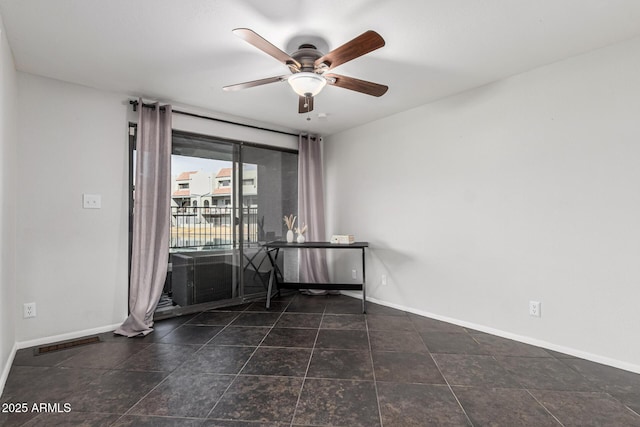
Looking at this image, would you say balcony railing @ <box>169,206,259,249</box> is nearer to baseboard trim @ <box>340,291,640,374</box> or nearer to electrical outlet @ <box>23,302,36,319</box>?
electrical outlet @ <box>23,302,36,319</box>

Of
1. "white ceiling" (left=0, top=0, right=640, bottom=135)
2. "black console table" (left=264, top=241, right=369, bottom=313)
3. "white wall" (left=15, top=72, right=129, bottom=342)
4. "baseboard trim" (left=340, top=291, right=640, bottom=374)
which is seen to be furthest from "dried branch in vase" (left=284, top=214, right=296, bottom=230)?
"white wall" (left=15, top=72, right=129, bottom=342)

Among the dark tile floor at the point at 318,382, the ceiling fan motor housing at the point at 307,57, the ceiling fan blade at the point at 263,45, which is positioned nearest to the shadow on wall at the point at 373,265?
the dark tile floor at the point at 318,382

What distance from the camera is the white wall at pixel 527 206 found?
2.15m

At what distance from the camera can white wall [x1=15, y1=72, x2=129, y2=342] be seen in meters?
2.56

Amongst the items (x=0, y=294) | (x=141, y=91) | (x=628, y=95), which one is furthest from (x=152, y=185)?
(x=628, y=95)

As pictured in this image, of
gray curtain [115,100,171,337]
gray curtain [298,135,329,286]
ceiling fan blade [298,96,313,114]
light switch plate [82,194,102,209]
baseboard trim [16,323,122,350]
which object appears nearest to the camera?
ceiling fan blade [298,96,313,114]

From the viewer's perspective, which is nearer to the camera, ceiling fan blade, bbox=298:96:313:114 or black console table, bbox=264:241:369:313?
ceiling fan blade, bbox=298:96:313:114

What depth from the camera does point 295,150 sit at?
438 cm

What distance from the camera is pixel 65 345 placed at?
254cm

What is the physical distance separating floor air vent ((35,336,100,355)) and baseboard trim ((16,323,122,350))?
80 millimetres

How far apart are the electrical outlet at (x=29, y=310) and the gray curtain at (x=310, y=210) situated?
2.84m

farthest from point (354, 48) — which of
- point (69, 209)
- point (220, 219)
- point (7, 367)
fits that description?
point (7, 367)

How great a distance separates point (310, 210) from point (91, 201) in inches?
101

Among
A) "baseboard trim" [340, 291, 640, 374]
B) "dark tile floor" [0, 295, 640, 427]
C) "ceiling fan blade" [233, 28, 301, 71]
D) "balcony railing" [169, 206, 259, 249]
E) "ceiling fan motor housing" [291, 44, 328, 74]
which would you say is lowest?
"dark tile floor" [0, 295, 640, 427]
